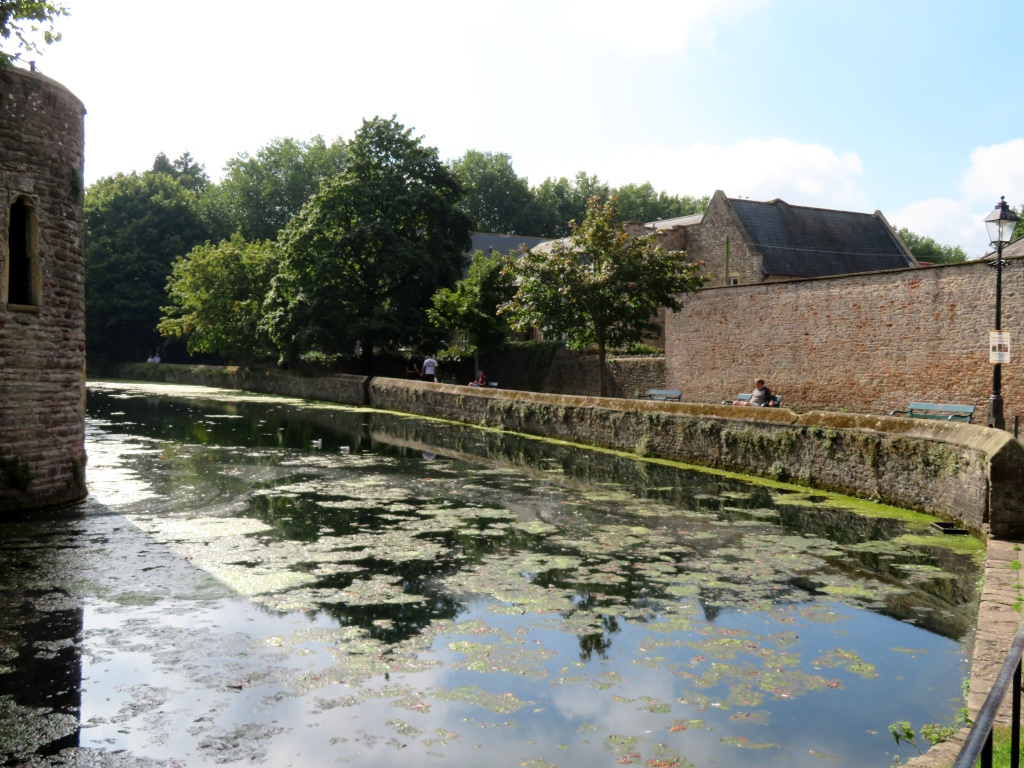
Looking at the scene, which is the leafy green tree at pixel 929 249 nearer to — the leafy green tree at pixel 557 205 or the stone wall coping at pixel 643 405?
the leafy green tree at pixel 557 205

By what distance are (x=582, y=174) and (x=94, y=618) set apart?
89.6 metres

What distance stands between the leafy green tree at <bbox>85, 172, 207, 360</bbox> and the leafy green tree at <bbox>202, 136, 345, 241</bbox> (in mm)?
15271

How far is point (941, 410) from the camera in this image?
19.4m

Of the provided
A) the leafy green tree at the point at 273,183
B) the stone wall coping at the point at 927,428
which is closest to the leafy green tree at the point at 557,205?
the leafy green tree at the point at 273,183

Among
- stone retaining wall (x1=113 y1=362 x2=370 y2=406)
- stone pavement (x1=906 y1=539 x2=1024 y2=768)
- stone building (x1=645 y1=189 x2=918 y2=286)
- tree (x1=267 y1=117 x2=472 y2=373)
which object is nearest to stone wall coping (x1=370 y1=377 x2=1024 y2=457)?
stone pavement (x1=906 y1=539 x2=1024 y2=768)

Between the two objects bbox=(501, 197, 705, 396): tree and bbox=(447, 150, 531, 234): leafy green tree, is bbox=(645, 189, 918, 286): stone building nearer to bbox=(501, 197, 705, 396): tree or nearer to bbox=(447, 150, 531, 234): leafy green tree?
bbox=(501, 197, 705, 396): tree

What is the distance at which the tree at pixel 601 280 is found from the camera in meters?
24.0

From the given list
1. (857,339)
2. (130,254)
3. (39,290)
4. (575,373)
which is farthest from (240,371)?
(39,290)

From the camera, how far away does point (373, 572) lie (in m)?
8.32

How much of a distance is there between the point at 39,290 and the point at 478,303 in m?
24.2

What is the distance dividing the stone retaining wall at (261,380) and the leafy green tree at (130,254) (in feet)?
12.5

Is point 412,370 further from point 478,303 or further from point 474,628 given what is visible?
point 474,628

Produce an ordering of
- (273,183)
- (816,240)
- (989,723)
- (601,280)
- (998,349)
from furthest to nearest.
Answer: (273,183) < (816,240) < (601,280) < (998,349) < (989,723)

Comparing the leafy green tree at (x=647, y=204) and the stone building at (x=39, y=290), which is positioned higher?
the leafy green tree at (x=647, y=204)
